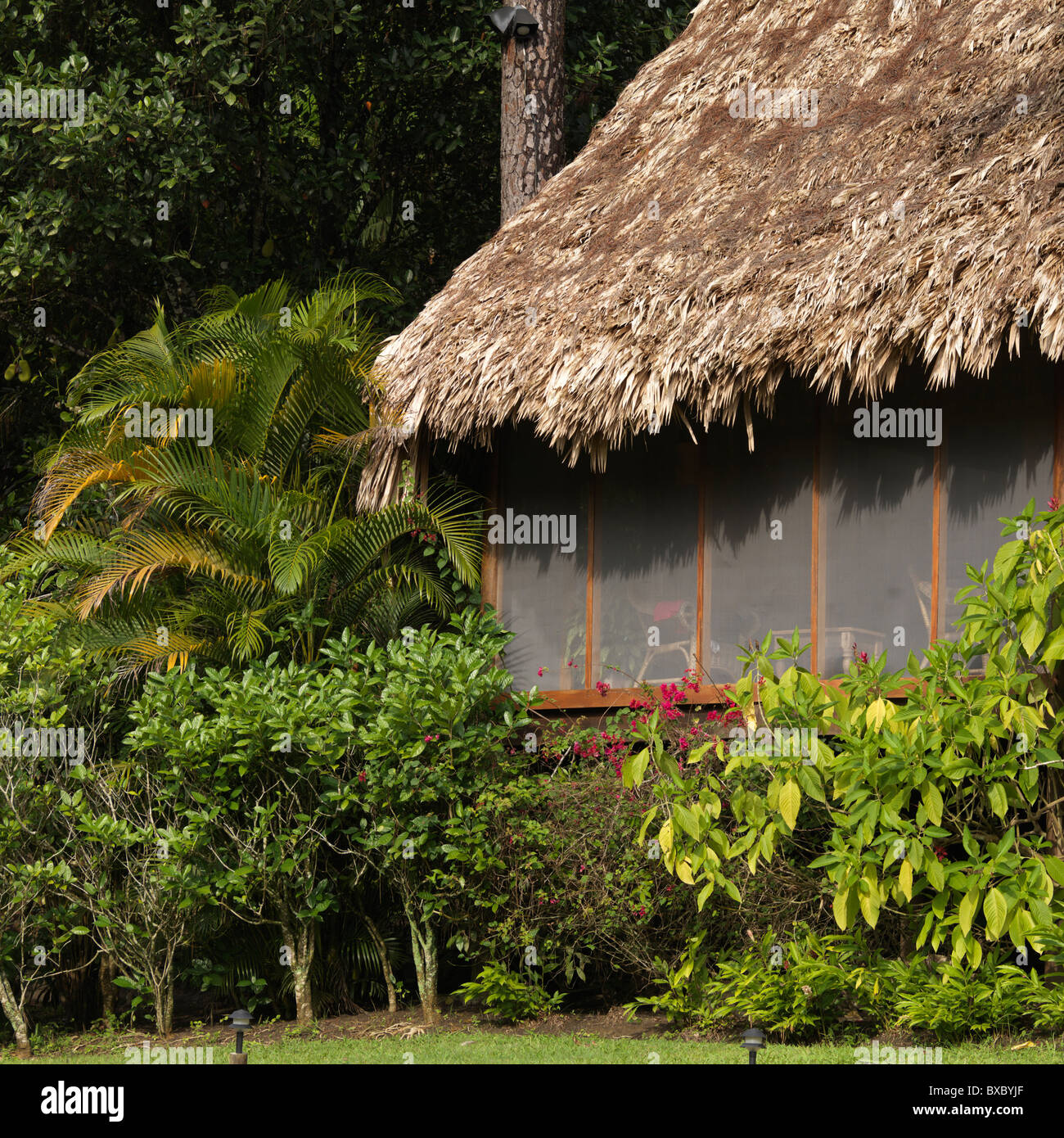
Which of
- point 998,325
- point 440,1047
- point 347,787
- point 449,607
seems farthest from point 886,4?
point 440,1047

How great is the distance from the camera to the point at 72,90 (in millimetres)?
11289

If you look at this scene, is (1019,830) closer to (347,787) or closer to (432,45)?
(347,787)

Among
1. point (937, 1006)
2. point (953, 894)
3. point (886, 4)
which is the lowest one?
point (937, 1006)

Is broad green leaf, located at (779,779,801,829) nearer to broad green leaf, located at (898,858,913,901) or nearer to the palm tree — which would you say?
broad green leaf, located at (898,858,913,901)

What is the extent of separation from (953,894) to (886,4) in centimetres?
559

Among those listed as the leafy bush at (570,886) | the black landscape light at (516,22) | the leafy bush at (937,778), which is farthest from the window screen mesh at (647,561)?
the black landscape light at (516,22)

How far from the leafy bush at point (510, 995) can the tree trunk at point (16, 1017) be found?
248 cm

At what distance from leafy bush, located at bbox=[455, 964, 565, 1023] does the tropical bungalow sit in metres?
1.68

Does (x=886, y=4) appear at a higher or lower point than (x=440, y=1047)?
higher

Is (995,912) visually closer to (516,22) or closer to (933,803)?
(933,803)

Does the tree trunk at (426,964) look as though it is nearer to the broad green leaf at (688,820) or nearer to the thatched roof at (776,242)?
the broad green leaf at (688,820)

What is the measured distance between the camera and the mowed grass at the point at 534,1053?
5887 mm
